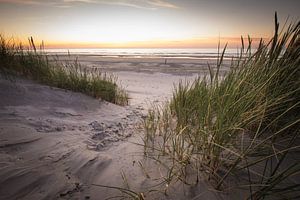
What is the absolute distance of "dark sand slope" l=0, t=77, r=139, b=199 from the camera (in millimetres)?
1656

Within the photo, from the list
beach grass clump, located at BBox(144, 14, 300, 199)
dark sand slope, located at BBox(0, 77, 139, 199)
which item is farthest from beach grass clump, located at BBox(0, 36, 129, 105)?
beach grass clump, located at BBox(144, 14, 300, 199)

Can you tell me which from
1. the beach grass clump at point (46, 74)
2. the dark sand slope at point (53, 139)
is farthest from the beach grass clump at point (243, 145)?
the beach grass clump at point (46, 74)

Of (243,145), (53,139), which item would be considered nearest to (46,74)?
(53,139)

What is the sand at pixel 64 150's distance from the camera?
5.30 ft

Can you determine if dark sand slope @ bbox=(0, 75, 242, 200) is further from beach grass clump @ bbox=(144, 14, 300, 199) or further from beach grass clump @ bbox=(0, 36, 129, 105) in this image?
beach grass clump @ bbox=(0, 36, 129, 105)

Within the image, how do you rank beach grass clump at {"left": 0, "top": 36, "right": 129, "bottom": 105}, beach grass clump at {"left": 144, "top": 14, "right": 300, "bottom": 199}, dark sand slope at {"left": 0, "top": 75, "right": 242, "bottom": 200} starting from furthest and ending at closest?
beach grass clump at {"left": 0, "top": 36, "right": 129, "bottom": 105} < dark sand slope at {"left": 0, "top": 75, "right": 242, "bottom": 200} < beach grass clump at {"left": 144, "top": 14, "right": 300, "bottom": 199}

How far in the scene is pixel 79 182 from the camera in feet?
5.71

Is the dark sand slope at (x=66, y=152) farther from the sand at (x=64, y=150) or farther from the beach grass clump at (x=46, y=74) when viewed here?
the beach grass clump at (x=46, y=74)

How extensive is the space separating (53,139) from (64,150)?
0.84 feet

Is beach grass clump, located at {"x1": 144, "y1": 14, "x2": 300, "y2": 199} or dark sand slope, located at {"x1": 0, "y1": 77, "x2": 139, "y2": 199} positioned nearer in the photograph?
beach grass clump, located at {"x1": 144, "y1": 14, "x2": 300, "y2": 199}

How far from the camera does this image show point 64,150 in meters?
2.16

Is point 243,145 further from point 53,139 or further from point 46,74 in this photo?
point 46,74

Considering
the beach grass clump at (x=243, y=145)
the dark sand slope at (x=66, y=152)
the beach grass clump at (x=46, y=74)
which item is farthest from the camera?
the beach grass clump at (x=46, y=74)

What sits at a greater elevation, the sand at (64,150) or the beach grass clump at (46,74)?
the beach grass clump at (46,74)
